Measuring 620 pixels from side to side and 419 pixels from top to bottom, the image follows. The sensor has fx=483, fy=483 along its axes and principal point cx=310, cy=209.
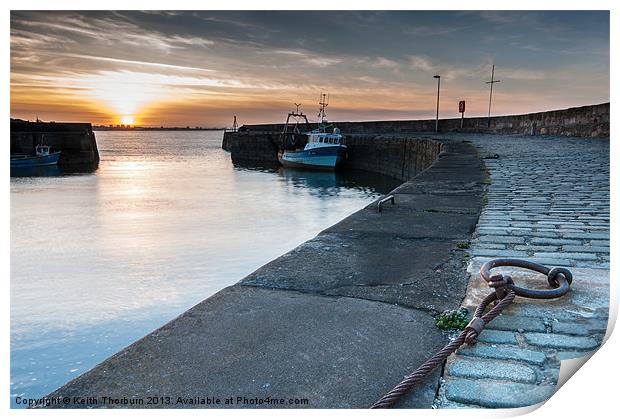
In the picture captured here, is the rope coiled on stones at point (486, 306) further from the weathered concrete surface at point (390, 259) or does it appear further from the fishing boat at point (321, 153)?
the fishing boat at point (321, 153)

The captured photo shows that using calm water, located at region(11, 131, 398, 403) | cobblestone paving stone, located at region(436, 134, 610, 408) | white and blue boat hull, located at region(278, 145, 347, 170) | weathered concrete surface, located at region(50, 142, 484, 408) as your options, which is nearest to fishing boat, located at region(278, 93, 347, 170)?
white and blue boat hull, located at region(278, 145, 347, 170)

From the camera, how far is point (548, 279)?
2.21 meters

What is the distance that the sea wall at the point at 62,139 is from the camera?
29.3 meters

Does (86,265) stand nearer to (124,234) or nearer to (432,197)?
(124,234)

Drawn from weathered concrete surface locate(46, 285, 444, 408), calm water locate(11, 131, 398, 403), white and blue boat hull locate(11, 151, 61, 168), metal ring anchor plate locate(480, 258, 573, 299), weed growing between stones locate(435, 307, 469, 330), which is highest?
metal ring anchor plate locate(480, 258, 573, 299)

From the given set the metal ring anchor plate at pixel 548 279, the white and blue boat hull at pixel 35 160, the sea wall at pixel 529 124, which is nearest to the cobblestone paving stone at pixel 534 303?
the metal ring anchor plate at pixel 548 279

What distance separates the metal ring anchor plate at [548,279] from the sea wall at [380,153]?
43.6 feet

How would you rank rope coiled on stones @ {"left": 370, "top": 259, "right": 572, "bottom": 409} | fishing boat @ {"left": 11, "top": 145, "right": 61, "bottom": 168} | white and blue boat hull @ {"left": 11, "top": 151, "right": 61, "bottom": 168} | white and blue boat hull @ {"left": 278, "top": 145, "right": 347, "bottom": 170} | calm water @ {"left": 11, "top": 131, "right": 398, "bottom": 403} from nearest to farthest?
rope coiled on stones @ {"left": 370, "top": 259, "right": 572, "bottom": 409} → calm water @ {"left": 11, "top": 131, "right": 398, "bottom": 403} → white and blue boat hull @ {"left": 11, "top": 151, "right": 61, "bottom": 168} → fishing boat @ {"left": 11, "top": 145, "right": 61, "bottom": 168} → white and blue boat hull @ {"left": 278, "top": 145, "right": 347, "bottom": 170}

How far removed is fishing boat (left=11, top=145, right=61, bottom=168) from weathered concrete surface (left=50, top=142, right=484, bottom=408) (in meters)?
26.8

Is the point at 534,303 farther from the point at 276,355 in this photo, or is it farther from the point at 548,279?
the point at 276,355

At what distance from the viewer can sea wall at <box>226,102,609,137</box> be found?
1495cm

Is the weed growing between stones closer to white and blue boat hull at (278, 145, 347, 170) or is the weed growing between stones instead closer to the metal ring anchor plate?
the metal ring anchor plate

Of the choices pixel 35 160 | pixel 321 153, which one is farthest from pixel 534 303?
pixel 35 160

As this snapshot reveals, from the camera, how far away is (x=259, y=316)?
1.99 meters
